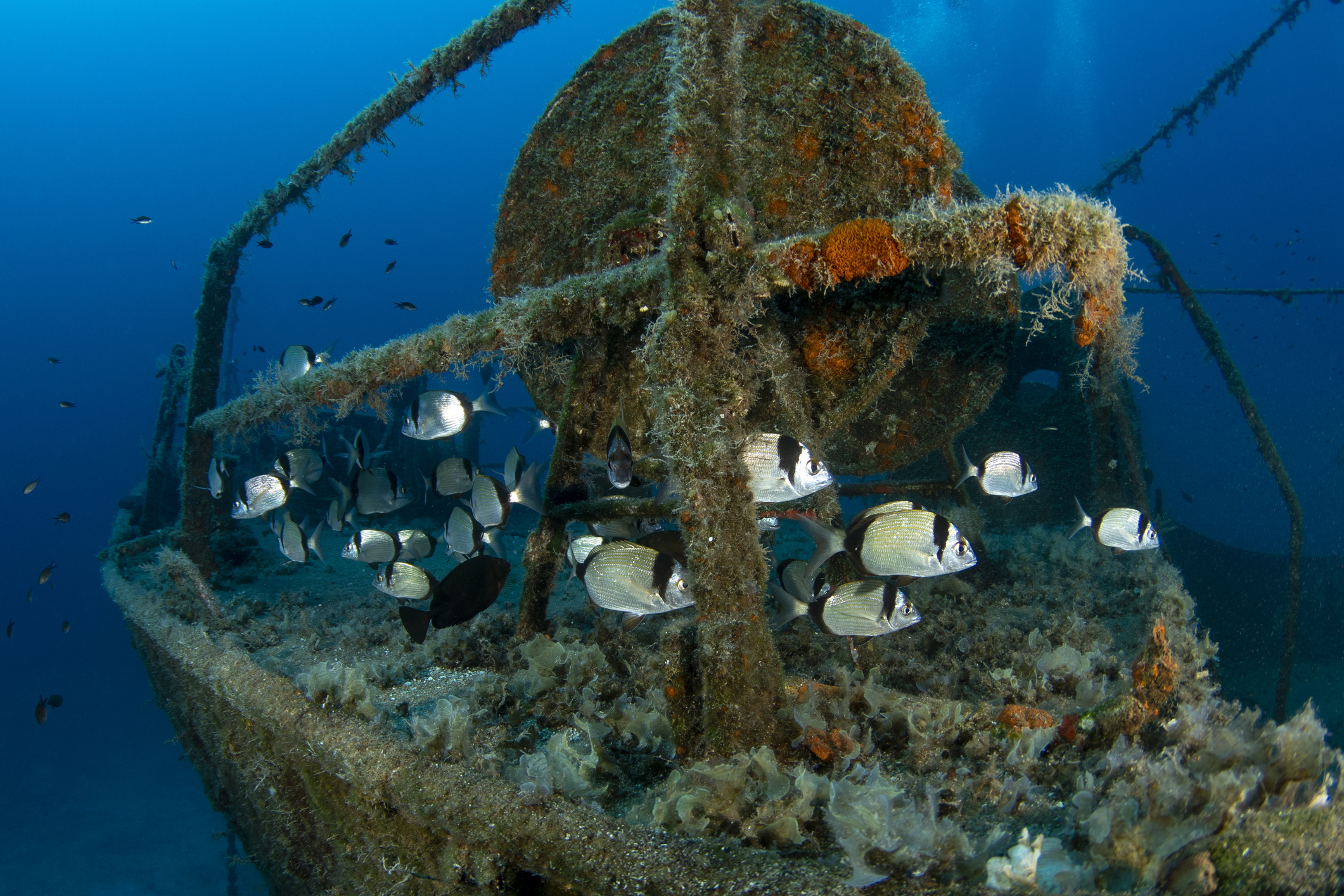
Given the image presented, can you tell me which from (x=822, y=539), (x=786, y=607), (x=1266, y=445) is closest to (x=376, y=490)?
(x=786, y=607)

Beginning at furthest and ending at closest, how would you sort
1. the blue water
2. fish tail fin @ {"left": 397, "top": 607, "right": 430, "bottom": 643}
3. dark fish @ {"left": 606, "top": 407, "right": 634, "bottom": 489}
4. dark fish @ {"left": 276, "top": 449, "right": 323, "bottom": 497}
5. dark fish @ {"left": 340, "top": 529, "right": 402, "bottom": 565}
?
the blue water
dark fish @ {"left": 276, "top": 449, "right": 323, "bottom": 497}
dark fish @ {"left": 340, "top": 529, "right": 402, "bottom": 565}
fish tail fin @ {"left": 397, "top": 607, "right": 430, "bottom": 643}
dark fish @ {"left": 606, "top": 407, "right": 634, "bottom": 489}

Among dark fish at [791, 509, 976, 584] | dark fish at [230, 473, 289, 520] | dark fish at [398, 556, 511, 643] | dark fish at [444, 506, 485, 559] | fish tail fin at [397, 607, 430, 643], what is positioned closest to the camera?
dark fish at [791, 509, 976, 584]

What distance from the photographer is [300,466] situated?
20.8 feet

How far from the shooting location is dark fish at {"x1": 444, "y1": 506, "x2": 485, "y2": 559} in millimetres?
5203

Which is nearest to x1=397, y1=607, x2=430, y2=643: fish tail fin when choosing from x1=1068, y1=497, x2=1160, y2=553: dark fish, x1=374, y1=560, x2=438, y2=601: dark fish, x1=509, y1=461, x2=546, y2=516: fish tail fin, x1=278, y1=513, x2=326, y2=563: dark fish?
x1=374, y1=560, x2=438, y2=601: dark fish

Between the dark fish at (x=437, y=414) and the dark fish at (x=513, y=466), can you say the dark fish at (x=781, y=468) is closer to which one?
the dark fish at (x=437, y=414)

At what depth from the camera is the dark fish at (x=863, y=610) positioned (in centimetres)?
306

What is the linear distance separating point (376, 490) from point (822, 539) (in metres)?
4.75

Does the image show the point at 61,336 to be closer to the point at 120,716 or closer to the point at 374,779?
the point at 120,716

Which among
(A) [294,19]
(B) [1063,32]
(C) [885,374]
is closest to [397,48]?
(A) [294,19]

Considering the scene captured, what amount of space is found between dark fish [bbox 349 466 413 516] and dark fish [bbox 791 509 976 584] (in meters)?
4.49

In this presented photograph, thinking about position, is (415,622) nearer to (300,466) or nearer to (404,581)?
(404,581)

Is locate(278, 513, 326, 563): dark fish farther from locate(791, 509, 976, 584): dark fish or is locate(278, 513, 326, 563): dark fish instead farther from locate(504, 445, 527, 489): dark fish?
locate(791, 509, 976, 584): dark fish

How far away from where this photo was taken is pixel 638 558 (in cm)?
295
